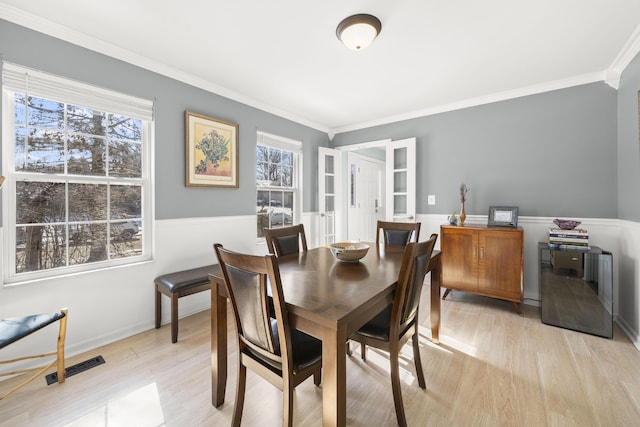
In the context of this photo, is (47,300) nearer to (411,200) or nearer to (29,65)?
(29,65)

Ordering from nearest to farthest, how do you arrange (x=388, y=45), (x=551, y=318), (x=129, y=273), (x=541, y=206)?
1. (x=388, y=45)
2. (x=129, y=273)
3. (x=551, y=318)
4. (x=541, y=206)

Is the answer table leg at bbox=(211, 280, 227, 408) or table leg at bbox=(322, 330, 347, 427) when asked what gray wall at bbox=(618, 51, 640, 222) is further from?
table leg at bbox=(211, 280, 227, 408)

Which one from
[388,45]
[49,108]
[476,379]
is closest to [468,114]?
[388,45]

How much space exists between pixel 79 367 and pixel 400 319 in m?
2.32

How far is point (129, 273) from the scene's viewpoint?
2.41 m

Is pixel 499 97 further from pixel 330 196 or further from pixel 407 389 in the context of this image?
pixel 407 389

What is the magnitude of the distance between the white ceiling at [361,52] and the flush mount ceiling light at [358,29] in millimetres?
45

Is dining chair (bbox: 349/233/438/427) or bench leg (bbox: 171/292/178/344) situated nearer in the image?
dining chair (bbox: 349/233/438/427)

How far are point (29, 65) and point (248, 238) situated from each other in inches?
93.0

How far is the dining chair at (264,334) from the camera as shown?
1143 mm

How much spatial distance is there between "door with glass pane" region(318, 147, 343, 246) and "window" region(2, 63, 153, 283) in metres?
2.54

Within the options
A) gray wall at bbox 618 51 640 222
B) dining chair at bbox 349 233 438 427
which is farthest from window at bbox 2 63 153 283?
gray wall at bbox 618 51 640 222

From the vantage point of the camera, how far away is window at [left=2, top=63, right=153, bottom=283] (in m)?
1.92

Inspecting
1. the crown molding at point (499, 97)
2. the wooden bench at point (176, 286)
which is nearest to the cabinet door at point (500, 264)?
the crown molding at point (499, 97)
